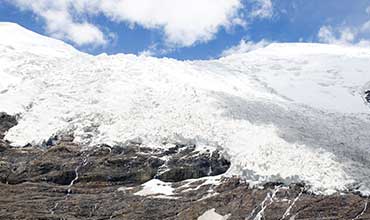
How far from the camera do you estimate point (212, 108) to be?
68.3 meters

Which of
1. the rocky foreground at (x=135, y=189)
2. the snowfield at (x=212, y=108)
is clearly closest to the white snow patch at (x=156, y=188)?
the rocky foreground at (x=135, y=189)

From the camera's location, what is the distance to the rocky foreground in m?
49.5

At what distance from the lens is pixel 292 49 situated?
114938mm

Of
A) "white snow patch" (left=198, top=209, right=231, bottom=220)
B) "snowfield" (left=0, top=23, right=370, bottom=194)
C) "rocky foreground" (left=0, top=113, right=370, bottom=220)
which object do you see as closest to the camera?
"white snow patch" (left=198, top=209, right=231, bottom=220)

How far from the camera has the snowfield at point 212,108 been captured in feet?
187

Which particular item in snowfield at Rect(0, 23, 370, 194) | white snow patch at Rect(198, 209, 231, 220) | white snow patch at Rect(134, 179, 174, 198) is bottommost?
white snow patch at Rect(198, 209, 231, 220)

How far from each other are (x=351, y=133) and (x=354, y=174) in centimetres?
1215

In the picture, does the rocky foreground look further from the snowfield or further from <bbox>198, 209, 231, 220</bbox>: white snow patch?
the snowfield

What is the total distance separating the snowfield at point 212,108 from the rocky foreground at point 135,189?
5.66 feet

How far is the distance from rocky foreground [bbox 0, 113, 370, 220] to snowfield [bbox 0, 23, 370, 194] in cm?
172

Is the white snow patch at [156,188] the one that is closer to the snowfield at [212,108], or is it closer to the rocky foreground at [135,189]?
the rocky foreground at [135,189]

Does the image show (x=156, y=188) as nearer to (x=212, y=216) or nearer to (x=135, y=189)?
(x=135, y=189)

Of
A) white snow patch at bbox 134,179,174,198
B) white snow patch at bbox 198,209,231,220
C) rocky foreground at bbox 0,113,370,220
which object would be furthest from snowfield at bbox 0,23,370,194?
white snow patch at bbox 198,209,231,220

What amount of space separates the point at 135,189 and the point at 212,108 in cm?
1574
